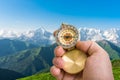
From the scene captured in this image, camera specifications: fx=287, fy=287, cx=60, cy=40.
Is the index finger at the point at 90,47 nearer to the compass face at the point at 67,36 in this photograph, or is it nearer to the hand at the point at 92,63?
the hand at the point at 92,63

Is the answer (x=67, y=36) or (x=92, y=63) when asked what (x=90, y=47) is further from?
(x=67, y=36)

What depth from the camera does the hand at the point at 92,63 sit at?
18.2 ft

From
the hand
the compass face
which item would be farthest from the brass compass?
the hand

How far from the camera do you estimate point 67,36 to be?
17.8 ft

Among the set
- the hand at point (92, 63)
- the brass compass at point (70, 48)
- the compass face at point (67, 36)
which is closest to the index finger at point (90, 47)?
the hand at point (92, 63)

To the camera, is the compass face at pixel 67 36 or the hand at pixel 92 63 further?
the hand at pixel 92 63

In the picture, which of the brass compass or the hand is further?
the hand

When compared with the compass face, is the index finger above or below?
below

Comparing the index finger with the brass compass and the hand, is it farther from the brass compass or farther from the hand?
the brass compass

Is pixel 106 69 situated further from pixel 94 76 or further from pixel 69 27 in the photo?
pixel 69 27

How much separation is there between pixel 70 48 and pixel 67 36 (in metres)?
0.24

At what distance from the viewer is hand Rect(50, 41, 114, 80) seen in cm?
554

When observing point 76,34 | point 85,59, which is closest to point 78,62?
point 85,59

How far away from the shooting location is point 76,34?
17.4 ft
